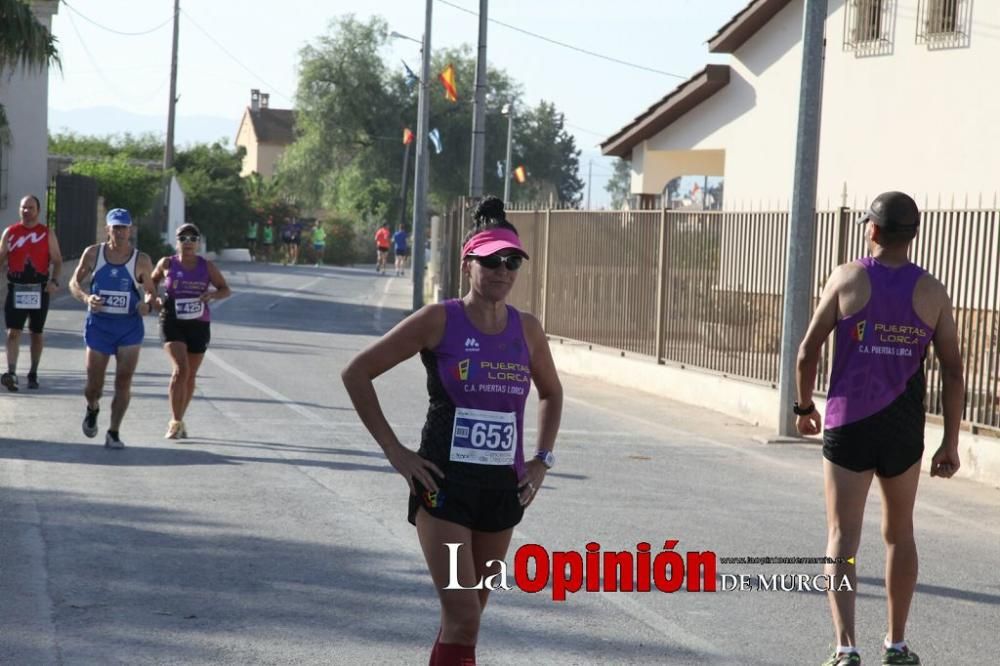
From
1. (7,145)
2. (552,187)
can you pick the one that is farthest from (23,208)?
(552,187)

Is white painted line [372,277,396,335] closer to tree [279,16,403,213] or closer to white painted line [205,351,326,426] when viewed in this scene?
white painted line [205,351,326,426]

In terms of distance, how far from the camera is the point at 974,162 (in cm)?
2088

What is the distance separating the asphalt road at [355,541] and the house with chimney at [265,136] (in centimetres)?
10889

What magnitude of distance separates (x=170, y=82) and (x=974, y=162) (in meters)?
30.9

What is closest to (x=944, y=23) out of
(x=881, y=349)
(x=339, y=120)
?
(x=881, y=349)

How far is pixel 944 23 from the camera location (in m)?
21.8

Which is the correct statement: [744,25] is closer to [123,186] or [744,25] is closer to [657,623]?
[657,623]

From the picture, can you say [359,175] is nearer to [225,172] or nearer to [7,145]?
[225,172]

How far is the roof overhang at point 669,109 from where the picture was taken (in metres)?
26.8

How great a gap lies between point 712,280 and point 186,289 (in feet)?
23.8

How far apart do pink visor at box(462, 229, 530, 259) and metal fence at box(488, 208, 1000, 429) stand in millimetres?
8171

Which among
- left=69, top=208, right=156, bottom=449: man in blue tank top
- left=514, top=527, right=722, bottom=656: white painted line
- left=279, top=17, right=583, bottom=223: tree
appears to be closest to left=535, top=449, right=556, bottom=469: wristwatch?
left=514, top=527, right=722, bottom=656: white painted line

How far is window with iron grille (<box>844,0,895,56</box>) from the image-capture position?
23.0 m

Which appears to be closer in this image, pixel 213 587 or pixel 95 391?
pixel 213 587
